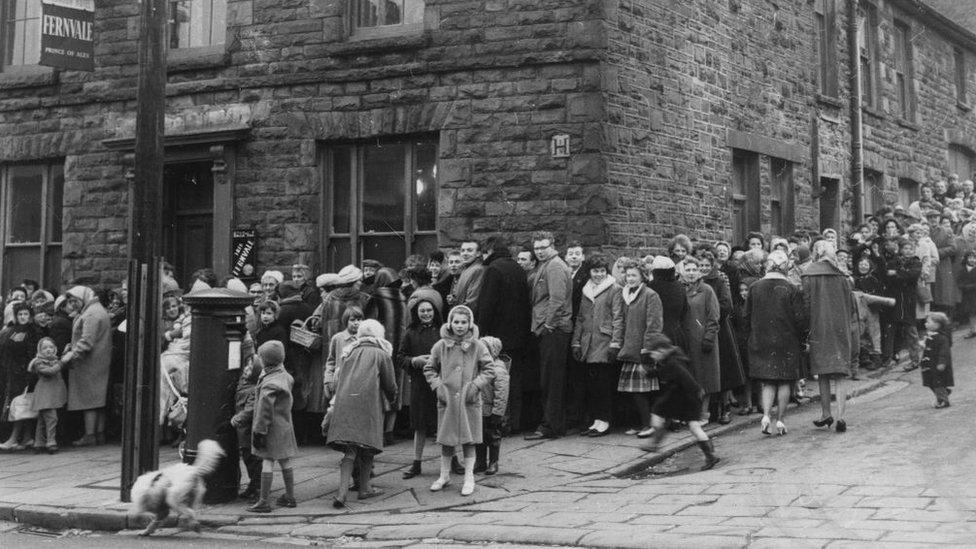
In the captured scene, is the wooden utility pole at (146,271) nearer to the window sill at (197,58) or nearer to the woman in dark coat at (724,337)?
the window sill at (197,58)

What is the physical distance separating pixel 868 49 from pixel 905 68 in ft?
7.00

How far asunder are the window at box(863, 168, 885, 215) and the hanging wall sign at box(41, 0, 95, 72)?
47.4ft

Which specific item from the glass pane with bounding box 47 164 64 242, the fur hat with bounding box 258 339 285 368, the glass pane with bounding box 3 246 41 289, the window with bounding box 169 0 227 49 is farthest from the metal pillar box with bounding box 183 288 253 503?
the glass pane with bounding box 3 246 41 289

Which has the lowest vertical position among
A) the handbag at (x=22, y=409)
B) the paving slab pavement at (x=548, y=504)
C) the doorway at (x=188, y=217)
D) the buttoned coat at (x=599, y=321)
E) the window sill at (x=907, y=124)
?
the paving slab pavement at (x=548, y=504)

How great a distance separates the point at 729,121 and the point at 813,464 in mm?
7095

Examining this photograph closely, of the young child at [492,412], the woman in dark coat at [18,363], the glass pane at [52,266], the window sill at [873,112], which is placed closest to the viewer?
the young child at [492,412]

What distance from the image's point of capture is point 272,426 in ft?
27.6

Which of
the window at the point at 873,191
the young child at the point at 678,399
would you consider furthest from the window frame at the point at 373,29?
the window at the point at 873,191

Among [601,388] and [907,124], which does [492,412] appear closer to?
[601,388]

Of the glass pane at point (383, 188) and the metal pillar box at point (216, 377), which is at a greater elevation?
the glass pane at point (383, 188)

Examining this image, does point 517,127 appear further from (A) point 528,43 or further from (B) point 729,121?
(B) point 729,121

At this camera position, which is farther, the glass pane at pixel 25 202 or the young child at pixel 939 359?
the glass pane at pixel 25 202

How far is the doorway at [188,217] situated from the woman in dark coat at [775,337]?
25.5 ft

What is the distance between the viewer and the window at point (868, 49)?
2031 cm
